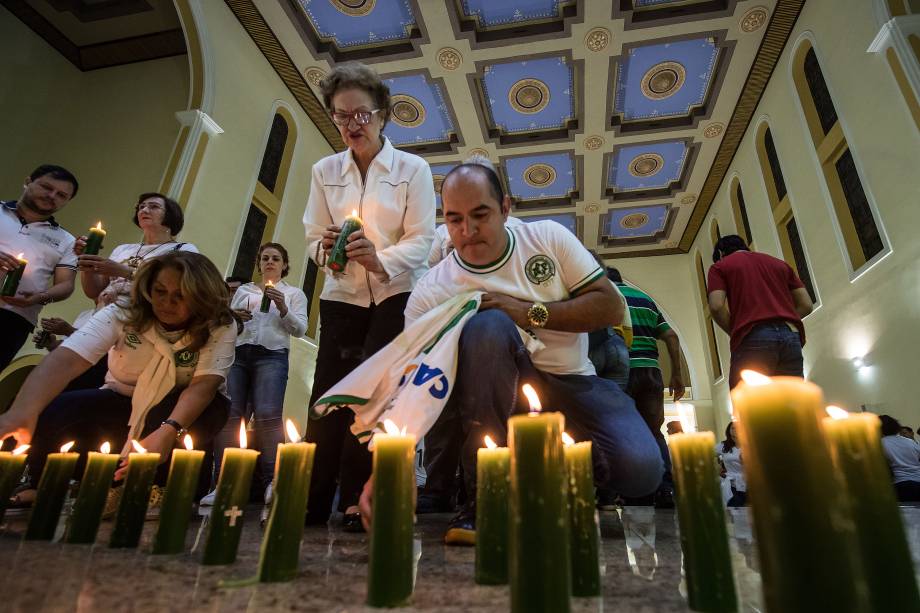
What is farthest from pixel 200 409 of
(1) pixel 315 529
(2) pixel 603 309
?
(2) pixel 603 309

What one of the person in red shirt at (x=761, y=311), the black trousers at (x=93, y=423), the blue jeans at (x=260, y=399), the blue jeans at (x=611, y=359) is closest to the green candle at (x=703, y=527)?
the blue jeans at (x=611, y=359)

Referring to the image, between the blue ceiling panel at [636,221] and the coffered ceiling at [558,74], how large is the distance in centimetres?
68

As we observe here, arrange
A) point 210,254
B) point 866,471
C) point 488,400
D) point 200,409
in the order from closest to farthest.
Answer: point 866,471 < point 488,400 < point 200,409 < point 210,254

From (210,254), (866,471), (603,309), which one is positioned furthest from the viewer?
(210,254)

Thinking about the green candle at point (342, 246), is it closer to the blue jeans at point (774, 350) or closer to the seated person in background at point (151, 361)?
the seated person in background at point (151, 361)

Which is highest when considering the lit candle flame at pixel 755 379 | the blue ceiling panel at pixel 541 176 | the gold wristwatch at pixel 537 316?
the blue ceiling panel at pixel 541 176

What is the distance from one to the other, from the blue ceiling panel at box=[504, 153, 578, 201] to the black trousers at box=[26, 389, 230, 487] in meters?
8.18

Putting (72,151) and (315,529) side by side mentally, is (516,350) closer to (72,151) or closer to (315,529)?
(315,529)

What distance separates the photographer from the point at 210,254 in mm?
5543

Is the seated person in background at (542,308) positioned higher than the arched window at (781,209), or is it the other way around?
the arched window at (781,209)

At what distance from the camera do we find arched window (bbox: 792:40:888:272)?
18.2 feet

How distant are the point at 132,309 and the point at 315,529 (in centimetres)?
108

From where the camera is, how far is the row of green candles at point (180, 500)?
0.91 metres

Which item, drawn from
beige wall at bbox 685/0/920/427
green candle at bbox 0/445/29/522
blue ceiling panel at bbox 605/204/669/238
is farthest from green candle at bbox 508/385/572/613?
blue ceiling panel at bbox 605/204/669/238
